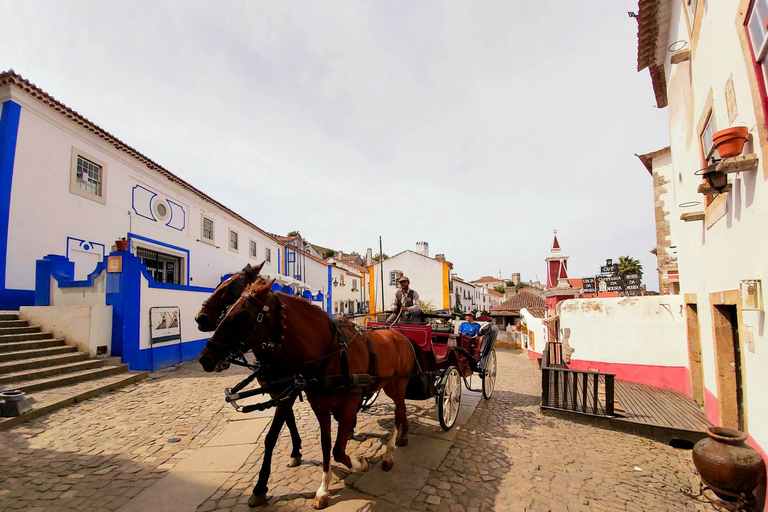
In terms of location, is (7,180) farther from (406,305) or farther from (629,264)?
(629,264)

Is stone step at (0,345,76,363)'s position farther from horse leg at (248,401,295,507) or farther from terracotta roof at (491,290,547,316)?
terracotta roof at (491,290,547,316)

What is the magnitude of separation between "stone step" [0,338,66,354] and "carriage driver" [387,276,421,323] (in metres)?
7.53

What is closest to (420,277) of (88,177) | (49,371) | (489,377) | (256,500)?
(489,377)

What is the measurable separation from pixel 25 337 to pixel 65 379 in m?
1.82

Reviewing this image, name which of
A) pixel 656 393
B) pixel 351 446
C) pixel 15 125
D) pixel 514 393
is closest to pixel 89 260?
pixel 15 125

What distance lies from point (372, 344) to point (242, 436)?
8.56 ft

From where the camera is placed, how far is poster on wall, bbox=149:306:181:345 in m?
9.13

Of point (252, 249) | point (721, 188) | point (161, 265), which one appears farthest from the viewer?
point (252, 249)

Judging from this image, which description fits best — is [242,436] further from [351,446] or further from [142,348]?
[142,348]

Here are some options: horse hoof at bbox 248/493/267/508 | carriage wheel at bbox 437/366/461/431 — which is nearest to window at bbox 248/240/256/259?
carriage wheel at bbox 437/366/461/431

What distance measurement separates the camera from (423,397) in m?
4.89

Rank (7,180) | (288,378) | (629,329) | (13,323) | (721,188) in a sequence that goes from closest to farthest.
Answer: (288,378)
(721,188)
(13,323)
(7,180)
(629,329)

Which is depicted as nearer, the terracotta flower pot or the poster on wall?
the terracotta flower pot

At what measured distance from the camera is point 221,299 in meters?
2.98
